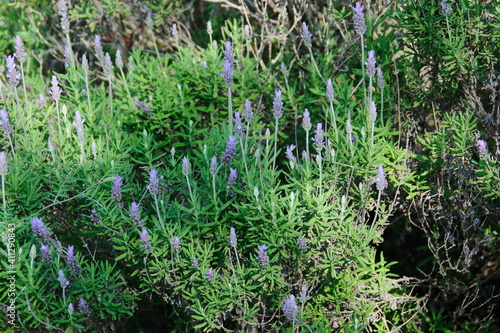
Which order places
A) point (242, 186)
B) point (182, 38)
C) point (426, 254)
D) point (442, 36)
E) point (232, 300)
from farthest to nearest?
point (182, 38), point (426, 254), point (442, 36), point (242, 186), point (232, 300)

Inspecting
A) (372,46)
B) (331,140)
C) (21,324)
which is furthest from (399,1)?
(21,324)

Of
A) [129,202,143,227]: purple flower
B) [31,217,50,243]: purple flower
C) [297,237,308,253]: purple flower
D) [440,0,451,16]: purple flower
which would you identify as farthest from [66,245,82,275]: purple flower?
[440,0,451,16]: purple flower

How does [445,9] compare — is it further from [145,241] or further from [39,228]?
[39,228]

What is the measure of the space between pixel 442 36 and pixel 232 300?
5.49 ft

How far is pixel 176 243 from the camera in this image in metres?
2.49

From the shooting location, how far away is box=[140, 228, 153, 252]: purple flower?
8.04 feet

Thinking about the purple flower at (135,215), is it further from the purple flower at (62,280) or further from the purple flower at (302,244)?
the purple flower at (302,244)

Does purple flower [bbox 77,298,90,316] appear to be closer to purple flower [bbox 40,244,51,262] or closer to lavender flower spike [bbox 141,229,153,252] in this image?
purple flower [bbox 40,244,51,262]

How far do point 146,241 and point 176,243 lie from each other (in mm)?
123

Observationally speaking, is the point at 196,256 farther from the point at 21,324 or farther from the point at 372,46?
the point at 372,46

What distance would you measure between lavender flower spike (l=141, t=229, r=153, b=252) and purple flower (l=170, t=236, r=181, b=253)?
91 millimetres

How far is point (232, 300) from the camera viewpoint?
2.54 metres

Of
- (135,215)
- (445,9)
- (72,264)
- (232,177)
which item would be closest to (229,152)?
(232,177)

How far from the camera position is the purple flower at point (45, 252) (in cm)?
251
